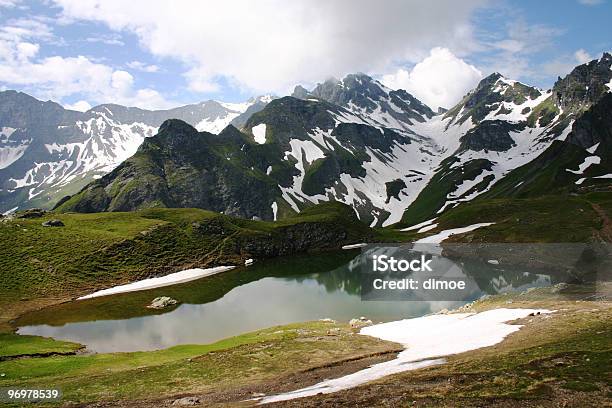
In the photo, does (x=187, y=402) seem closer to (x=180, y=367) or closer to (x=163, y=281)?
(x=180, y=367)

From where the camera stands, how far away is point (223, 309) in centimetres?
8556

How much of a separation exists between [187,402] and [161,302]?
219 feet

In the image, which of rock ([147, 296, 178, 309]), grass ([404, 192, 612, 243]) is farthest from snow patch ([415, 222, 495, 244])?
rock ([147, 296, 178, 309])

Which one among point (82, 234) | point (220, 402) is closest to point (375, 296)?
point (220, 402)

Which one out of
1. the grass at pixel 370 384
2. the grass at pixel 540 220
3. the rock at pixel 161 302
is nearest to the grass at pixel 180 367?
the grass at pixel 370 384

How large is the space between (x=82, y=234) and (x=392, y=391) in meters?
126

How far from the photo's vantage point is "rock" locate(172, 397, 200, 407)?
2752 centimetres

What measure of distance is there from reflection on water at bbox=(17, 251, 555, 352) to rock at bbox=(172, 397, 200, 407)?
32.8 m

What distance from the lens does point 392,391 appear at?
23.5m

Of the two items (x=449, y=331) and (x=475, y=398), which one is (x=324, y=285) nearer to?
(x=449, y=331)

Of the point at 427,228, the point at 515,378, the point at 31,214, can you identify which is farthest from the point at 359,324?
the point at 427,228

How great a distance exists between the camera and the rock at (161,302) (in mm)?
89244

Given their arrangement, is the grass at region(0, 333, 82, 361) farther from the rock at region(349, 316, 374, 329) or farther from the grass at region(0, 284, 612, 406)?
the rock at region(349, 316, 374, 329)

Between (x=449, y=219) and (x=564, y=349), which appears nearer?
(x=564, y=349)
